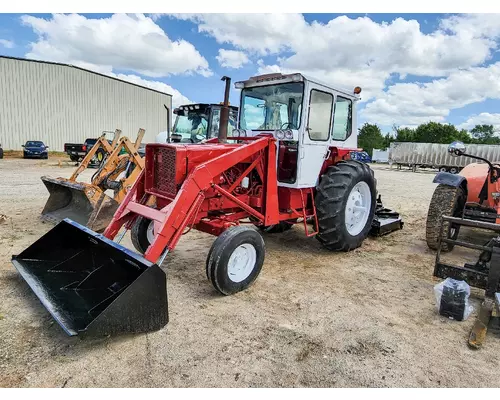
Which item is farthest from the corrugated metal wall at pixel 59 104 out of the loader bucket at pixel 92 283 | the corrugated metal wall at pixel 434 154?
the loader bucket at pixel 92 283

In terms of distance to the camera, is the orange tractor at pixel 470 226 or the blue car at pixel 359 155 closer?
the orange tractor at pixel 470 226

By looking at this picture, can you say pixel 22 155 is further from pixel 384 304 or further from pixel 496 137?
pixel 496 137

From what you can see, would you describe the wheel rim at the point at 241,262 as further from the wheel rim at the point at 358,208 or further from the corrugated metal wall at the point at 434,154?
the corrugated metal wall at the point at 434,154

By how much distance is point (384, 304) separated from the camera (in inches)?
146

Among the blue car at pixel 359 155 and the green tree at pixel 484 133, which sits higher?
the green tree at pixel 484 133

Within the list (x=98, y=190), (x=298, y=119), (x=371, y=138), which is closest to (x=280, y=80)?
(x=298, y=119)

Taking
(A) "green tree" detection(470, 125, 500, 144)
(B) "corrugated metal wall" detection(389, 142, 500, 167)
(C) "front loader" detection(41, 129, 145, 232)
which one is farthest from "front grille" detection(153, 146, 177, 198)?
(A) "green tree" detection(470, 125, 500, 144)

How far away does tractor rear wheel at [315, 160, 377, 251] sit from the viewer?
16.0 feet

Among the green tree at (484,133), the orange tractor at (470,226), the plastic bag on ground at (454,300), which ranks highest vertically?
the green tree at (484,133)

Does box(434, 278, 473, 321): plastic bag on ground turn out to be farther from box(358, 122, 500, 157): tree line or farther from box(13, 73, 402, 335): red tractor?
box(358, 122, 500, 157): tree line

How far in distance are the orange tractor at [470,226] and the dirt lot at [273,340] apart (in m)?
0.19

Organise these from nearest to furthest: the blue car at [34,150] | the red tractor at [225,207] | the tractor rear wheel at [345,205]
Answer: the red tractor at [225,207] < the tractor rear wheel at [345,205] < the blue car at [34,150]

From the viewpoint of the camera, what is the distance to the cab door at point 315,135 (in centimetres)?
472

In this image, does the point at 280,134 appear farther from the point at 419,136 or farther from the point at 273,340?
the point at 419,136
